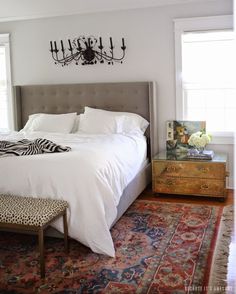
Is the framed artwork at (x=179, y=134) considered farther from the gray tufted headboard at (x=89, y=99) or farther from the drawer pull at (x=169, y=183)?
the drawer pull at (x=169, y=183)

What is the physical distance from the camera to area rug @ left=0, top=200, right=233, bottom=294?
244 centimetres

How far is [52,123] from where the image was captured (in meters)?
4.83

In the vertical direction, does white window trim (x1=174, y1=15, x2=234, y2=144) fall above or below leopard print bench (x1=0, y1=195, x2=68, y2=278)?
above

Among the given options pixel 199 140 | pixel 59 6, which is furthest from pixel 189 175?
pixel 59 6

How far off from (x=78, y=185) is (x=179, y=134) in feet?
6.73

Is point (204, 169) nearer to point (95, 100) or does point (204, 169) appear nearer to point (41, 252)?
point (95, 100)

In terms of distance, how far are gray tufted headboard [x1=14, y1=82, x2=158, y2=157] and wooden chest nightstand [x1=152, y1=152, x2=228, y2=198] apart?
47 centimetres

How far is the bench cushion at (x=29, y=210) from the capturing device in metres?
2.58

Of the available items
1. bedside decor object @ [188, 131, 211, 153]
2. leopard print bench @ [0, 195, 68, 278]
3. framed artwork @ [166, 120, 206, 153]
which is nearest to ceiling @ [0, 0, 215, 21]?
framed artwork @ [166, 120, 206, 153]

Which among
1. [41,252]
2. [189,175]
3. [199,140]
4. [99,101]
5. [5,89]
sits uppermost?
[5,89]

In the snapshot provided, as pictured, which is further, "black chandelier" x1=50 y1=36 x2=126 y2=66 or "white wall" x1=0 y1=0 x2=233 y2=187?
"black chandelier" x1=50 y1=36 x2=126 y2=66

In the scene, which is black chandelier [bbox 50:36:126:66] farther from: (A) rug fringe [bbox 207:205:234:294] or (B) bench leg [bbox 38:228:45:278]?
(B) bench leg [bbox 38:228:45:278]

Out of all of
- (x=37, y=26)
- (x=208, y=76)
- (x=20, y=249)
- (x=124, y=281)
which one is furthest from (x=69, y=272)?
(x=37, y=26)

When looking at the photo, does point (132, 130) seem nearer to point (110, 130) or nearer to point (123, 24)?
point (110, 130)
